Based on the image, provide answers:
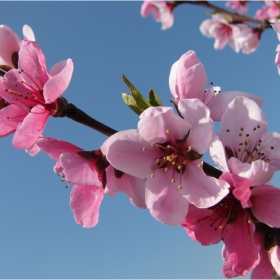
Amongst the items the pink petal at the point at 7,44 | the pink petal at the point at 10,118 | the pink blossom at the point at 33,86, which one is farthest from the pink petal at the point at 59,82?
the pink petal at the point at 7,44

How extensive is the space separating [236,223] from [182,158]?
343 millimetres

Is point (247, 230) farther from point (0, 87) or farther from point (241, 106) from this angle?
point (0, 87)

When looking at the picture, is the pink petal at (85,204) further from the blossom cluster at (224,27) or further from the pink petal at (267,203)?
the blossom cluster at (224,27)

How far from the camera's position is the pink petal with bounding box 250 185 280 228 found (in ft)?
3.87

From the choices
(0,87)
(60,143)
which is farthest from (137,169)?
(0,87)

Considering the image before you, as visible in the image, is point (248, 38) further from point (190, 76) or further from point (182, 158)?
point (182, 158)

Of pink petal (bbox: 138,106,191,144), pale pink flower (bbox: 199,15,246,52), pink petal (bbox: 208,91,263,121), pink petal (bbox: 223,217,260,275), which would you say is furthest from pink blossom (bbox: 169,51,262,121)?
pale pink flower (bbox: 199,15,246,52)

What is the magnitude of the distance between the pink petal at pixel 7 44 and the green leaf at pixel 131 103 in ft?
2.06

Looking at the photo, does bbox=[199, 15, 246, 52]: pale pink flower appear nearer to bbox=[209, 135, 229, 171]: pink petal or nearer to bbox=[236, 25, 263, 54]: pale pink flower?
bbox=[236, 25, 263, 54]: pale pink flower

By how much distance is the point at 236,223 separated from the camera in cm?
138

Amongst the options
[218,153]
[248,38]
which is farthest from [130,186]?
[248,38]

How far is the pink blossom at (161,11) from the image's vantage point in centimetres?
659

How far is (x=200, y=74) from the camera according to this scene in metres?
1.44

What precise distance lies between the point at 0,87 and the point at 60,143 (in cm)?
42
